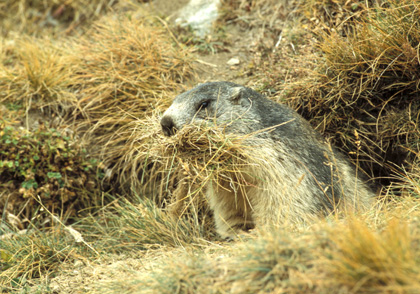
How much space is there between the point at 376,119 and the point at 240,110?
5.96 ft

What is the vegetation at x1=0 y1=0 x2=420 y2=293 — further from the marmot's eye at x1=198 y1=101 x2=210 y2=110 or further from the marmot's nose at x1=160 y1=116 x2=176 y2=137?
the marmot's eye at x1=198 y1=101 x2=210 y2=110

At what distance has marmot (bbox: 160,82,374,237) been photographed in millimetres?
4270

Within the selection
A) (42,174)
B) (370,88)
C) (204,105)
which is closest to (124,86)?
(42,174)

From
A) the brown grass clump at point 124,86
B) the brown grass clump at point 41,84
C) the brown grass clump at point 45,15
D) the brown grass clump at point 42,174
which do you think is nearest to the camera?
the brown grass clump at point 42,174

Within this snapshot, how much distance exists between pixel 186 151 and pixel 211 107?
20.8 inches

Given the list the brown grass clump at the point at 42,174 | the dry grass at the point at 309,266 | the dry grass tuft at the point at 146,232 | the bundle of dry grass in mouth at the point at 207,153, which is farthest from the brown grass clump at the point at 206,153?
the brown grass clump at the point at 42,174

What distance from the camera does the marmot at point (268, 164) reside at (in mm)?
4270

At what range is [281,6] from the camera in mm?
6895

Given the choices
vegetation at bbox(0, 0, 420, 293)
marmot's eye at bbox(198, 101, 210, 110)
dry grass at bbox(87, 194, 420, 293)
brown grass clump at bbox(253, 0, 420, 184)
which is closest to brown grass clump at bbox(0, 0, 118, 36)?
vegetation at bbox(0, 0, 420, 293)

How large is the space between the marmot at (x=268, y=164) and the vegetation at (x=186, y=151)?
0.18 m

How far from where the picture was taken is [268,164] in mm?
4203

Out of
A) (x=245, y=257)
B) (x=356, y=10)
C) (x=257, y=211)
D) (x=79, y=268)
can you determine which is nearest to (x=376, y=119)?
(x=356, y=10)

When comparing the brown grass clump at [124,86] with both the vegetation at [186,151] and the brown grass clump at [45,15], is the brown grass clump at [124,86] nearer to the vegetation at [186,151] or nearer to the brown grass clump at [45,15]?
the vegetation at [186,151]

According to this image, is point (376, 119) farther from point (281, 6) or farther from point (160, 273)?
point (160, 273)
